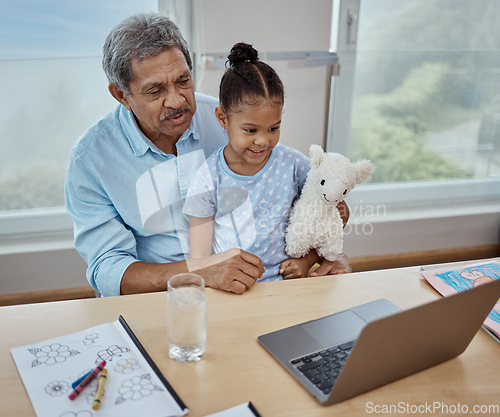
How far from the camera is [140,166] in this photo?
1.58 meters

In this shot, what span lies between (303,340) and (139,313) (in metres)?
0.36

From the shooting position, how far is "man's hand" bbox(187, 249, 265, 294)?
124 centimetres

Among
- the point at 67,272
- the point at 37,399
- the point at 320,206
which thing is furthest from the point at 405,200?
the point at 37,399

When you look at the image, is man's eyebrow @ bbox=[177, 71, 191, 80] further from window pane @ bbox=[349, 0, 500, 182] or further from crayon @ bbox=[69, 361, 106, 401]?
window pane @ bbox=[349, 0, 500, 182]

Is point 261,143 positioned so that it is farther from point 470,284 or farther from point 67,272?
point 67,272

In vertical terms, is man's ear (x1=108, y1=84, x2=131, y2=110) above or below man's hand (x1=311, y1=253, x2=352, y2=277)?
above

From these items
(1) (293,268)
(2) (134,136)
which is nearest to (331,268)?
(1) (293,268)

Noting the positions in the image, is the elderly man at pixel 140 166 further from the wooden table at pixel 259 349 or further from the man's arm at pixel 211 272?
the wooden table at pixel 259 349

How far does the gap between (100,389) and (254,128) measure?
76cm

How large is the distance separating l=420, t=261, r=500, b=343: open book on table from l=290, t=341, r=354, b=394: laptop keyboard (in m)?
0.36

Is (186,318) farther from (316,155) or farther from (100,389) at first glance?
(316,155)

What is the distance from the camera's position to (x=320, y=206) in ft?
4.78

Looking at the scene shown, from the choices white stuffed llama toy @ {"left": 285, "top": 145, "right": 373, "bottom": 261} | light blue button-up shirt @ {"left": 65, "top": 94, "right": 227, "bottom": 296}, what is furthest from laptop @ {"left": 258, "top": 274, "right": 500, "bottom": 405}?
light blue button-up shirt @ {"left": 65, "top": 94, "right": 227, "bottom": 296}

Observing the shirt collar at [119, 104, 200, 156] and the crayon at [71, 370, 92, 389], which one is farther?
the shirt collar at [119, 104, 200, 156]
